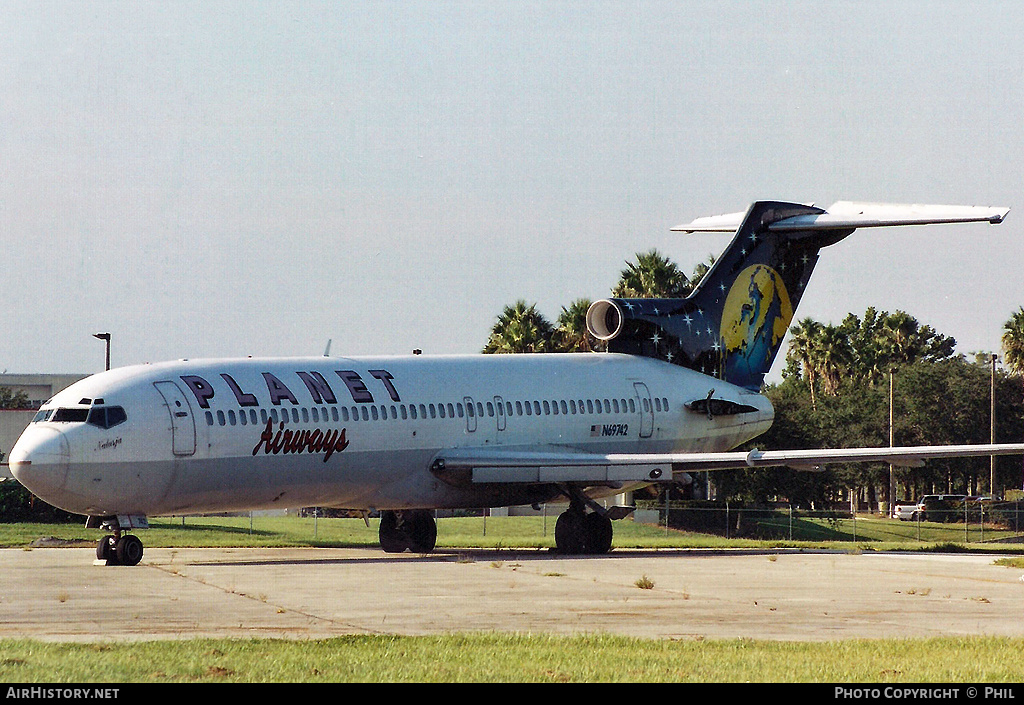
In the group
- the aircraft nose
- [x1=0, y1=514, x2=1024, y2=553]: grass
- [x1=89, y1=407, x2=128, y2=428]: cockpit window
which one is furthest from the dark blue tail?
the aircraft nose

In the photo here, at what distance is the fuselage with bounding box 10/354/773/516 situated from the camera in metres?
26.3

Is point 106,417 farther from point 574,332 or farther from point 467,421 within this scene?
point 574,332

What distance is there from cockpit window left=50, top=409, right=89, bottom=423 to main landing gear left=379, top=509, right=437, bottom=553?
8078 mm

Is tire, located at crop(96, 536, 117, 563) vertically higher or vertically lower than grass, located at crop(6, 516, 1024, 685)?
higher

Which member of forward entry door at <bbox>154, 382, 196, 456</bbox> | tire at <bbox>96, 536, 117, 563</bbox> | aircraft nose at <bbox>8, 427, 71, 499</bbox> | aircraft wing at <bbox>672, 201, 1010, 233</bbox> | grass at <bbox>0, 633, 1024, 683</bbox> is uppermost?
aircraft wing at <bbox>672, 201, 1010, 233</bbox>

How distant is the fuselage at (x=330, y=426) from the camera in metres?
26.3

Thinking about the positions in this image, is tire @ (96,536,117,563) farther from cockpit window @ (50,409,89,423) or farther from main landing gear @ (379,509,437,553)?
main landing gear @ (379,509,437,553)

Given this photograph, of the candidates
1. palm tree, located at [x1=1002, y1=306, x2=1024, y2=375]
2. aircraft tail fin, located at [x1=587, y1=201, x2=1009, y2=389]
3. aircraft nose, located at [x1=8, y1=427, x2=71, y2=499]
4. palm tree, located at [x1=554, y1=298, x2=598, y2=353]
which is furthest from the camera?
palm tree, located at [x1=1002, y1=306, x2=1024, y2=375]

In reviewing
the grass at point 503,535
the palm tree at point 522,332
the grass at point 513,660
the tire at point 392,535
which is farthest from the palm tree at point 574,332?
the grass at point 513,660

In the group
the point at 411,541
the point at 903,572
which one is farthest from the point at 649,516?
the point at 903,572

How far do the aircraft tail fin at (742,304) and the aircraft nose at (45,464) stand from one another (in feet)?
48.3

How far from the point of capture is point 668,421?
36281mm

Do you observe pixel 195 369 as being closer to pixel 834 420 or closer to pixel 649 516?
pixel 649 516
